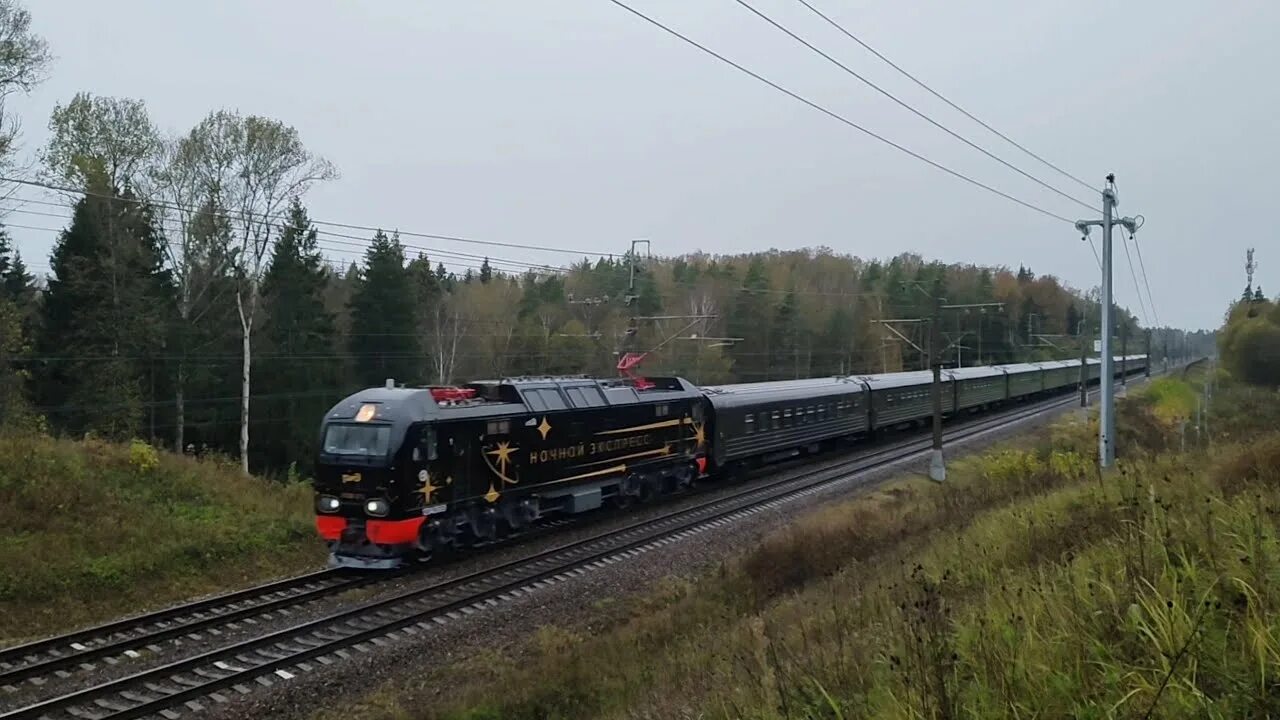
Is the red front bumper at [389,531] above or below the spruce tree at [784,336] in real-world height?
below

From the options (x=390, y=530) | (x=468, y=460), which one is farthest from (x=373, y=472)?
(x=468, y=460)

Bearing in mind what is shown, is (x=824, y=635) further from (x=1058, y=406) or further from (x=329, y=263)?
(x=1058, y=406)

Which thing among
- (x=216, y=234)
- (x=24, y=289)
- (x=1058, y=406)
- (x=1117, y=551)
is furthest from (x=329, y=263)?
(x=1058, y=406)

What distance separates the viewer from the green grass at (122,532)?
12.9 m

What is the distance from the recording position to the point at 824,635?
7672 millimetres

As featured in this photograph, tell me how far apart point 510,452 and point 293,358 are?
60.4 ft

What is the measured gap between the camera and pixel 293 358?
→ 104 ft

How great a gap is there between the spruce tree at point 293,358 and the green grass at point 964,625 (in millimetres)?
22106

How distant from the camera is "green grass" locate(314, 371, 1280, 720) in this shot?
4348mm

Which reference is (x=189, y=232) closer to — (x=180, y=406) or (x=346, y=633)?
(x=180, y=406)

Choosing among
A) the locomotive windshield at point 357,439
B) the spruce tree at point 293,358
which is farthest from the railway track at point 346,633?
the spruce tree at point 293,358

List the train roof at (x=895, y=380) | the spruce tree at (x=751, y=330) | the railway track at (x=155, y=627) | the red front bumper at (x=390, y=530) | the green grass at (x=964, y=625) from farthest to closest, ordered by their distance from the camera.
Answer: the spruce tree at (x=751, y=330) → the train roof at (x=895, y=380) → the red front bumper at (x=390, y=530) → the railway track at (x=155, y=627) → the green grass at (x=964, y=625)

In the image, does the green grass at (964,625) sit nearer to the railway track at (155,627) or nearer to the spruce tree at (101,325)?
the railway track at (155,627)

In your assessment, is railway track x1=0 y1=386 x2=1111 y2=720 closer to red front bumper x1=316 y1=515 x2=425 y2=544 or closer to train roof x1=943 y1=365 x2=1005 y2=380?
red front bumper x1=316 y1=515 x2=425 y2=544
